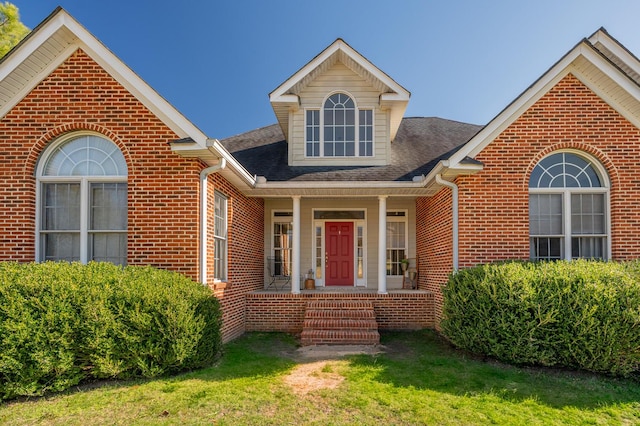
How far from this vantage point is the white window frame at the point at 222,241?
335 inches

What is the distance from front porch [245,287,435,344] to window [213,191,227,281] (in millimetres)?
1435

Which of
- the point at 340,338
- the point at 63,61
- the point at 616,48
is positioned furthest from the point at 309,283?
the point at 616,48

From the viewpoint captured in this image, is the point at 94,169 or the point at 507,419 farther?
the point at 94,169

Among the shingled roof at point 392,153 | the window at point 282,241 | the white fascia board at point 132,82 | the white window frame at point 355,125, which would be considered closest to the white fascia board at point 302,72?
the white window frame at point 355,125

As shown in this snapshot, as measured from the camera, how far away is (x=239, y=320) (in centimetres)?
944

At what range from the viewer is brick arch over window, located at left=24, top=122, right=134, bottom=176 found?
7488mm

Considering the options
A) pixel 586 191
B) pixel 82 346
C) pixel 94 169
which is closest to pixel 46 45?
pixel 94 169

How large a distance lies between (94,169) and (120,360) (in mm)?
3654

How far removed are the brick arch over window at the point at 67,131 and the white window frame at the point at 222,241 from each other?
1830 mm

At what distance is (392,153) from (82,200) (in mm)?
7694

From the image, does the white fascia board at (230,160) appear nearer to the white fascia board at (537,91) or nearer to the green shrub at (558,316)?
the white fascia board at (537,91)

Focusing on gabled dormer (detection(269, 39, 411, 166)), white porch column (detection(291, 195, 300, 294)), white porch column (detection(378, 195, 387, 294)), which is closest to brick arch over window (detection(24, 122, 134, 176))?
white porch column (detection(291, 195, 300, 294))

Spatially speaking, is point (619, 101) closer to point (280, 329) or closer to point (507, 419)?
point (507, 419)

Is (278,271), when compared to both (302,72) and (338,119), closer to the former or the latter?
(338,119)
